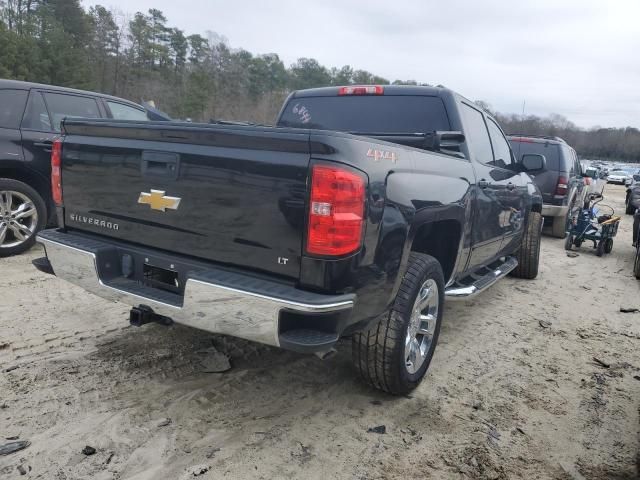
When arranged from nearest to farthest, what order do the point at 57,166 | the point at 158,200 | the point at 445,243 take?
the point at 158,200 < the point at 57,166 < the point at 445,243

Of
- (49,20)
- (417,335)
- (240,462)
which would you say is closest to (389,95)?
(417,335)

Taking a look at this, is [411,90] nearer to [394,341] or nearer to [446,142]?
[446,142]

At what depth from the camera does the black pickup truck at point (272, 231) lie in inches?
88.1

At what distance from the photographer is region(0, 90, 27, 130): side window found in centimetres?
534

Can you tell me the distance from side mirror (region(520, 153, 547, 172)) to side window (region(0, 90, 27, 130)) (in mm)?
5470

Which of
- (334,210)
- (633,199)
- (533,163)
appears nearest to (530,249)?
(533,163)

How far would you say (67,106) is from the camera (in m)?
5.91

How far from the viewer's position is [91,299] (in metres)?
4.39

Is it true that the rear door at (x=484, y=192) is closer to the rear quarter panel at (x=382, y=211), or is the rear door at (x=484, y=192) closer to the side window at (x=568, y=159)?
the rear quarter panel at (x=382, y=211)

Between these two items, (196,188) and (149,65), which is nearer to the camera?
(196,188)

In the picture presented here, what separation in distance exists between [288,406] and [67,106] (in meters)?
4.88

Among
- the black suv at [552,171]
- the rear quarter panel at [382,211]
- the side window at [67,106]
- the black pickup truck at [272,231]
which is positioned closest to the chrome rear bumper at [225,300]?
the black pickup truck at [272,231]

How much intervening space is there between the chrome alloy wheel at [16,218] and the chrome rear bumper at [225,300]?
3.34m

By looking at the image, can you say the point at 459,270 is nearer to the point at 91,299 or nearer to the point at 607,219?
the point at 91,299
